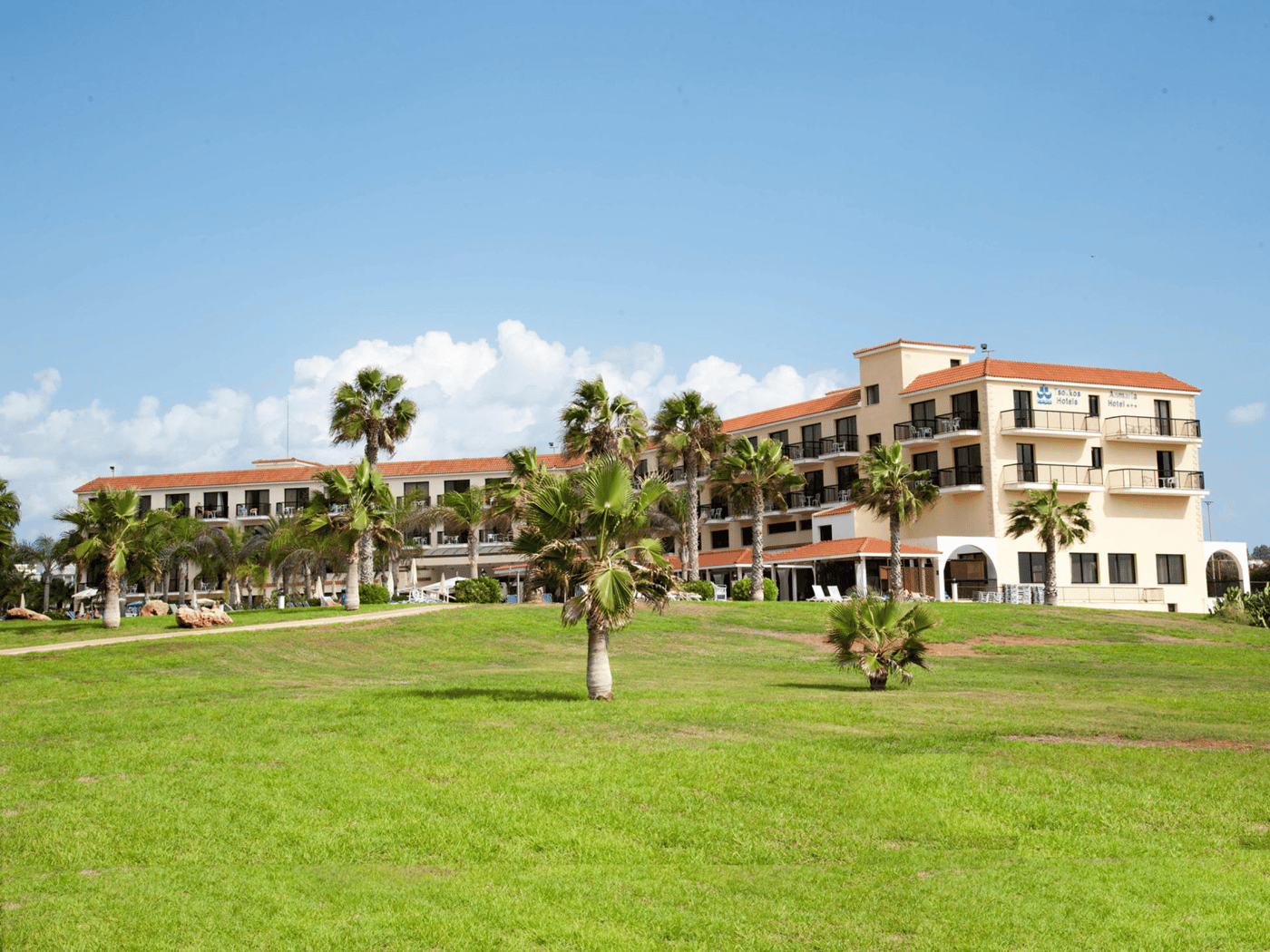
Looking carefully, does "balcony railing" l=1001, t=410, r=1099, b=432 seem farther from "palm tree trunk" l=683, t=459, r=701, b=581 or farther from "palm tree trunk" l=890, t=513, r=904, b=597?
"palm tree trunk" l=683, t=459, r=701, b=581

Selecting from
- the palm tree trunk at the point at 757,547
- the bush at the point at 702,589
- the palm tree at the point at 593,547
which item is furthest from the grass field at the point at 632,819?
the palm tree trunk at the point at 757,547

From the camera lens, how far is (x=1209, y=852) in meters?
9.98

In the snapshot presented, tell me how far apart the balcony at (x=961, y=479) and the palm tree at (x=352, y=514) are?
29018 millimetres

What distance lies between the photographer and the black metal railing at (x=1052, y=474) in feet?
180

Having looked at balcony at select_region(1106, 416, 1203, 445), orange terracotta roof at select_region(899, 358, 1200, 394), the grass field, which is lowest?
the grass field

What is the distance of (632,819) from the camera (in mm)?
10922

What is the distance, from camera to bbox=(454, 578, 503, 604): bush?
147ft

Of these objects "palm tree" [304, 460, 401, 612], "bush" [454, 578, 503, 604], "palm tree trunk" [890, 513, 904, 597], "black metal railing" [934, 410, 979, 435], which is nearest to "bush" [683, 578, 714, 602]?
"palm tree trunk" [890, 513, 904, 597]

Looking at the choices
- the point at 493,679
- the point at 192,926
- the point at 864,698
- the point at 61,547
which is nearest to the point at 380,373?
the point at 61,547

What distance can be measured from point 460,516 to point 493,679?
39281 mm

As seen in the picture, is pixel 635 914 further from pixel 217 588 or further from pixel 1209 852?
pixel 217 588

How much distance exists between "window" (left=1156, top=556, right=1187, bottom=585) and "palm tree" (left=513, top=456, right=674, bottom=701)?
1873 inches

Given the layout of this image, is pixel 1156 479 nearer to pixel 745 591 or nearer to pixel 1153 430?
pixel 1153 430

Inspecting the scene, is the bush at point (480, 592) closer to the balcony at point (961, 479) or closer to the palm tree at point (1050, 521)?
the palm tree at point (1050, 521)
